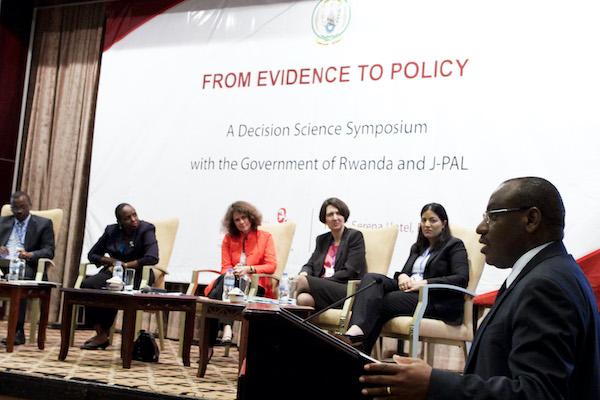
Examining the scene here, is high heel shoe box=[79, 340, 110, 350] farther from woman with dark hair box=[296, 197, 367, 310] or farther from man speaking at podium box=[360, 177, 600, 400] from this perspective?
man speaking at podium box=[360, 177, 600, 400]

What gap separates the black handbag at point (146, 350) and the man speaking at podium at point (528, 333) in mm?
3763

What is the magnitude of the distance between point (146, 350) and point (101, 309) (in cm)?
54

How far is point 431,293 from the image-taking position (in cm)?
464

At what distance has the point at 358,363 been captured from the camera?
1359mm

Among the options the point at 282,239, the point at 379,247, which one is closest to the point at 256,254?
the point at 282,239

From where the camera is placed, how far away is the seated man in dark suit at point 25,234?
5832 millimetres

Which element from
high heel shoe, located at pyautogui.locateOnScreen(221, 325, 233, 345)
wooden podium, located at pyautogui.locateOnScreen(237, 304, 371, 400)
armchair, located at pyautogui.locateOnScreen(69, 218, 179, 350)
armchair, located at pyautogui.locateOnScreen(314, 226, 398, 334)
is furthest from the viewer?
armchair, located at pyautogui.locateOnScreen(69, 218, 179, 350)

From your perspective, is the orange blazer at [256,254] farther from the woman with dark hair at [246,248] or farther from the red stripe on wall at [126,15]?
the red stripe on wall at [126,15]

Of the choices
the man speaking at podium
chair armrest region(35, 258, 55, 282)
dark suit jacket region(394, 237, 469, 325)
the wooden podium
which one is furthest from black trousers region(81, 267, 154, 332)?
the man speaking at podium

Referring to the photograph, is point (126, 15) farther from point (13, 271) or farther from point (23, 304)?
point (23, 304)

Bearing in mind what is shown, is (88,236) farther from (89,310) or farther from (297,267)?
(297,267)

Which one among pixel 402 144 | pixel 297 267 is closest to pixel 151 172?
pixel 297 267

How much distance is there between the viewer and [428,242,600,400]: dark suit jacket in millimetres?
1254

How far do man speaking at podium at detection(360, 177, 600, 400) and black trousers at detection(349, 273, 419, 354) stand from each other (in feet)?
9.86
